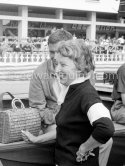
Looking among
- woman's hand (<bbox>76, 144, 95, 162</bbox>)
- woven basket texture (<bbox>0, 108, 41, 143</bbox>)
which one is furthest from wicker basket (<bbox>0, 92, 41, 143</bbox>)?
woman's hand (<bbox>76, 144, 95, 162</bbox>)

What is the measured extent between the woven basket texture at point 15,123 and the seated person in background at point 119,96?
3.17 feet

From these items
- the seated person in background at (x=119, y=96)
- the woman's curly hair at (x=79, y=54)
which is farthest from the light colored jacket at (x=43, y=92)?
the woman's curly hair at (x=79, y=54)

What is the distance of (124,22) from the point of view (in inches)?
1328

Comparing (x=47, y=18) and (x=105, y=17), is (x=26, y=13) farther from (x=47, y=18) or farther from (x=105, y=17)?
(x=105, y=17)

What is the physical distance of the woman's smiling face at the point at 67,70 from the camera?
2.06 meters

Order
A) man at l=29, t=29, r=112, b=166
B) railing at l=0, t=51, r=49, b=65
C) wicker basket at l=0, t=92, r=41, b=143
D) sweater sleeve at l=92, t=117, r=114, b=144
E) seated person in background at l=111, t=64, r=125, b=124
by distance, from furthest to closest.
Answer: railing at l=0, t=51, r=49, b=65 → seated person in background at l=111, t=64, r=125, b=124 → man at l=29, t=29, r=112, b=166 → wicker basket at l=0, t=92, r=41, b=143 → sweater sleeve at l=92, t=117, r=114, b=144

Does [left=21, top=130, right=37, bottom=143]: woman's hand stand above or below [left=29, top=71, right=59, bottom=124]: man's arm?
below

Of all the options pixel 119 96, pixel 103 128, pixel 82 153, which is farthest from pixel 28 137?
pixel 119 96

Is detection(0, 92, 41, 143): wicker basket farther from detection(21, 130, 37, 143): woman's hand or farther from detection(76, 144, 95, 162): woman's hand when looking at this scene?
detection(76, 144, 95, 162): woman's hand

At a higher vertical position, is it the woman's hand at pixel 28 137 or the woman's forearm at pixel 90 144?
the woman's forearm at pixel 90 144

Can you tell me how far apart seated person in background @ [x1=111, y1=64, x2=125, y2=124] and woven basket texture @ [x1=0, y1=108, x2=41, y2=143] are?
3.17ft

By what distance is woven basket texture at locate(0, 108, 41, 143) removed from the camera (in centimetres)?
266

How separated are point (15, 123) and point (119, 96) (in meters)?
1.21

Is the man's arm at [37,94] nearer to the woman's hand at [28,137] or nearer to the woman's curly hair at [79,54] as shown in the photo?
the woman's hand at [28,137]
